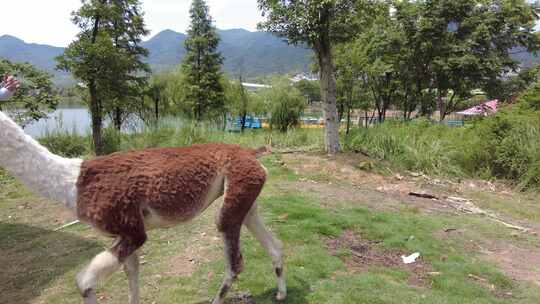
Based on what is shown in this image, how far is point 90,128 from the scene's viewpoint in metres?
12.2

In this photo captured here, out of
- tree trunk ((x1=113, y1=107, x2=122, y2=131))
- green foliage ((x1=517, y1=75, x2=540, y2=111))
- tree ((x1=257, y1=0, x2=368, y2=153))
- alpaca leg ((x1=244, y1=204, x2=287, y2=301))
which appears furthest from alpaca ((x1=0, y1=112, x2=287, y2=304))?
tree trunk ((x1=113, y1=107, x2=122, y2=131))

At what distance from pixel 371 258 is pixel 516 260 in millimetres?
1719

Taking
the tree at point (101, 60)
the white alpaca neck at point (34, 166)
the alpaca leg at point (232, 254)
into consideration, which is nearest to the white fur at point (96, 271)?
the white alpaca neck at point (34, 166)

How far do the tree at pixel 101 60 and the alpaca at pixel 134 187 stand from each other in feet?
29.2

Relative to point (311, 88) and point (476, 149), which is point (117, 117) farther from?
point (311, 88)

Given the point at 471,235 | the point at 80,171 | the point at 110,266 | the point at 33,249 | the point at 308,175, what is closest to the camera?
the point at 110,266

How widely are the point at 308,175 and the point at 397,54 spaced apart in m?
12.8

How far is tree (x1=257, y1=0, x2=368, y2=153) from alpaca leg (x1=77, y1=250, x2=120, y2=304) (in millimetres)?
7711

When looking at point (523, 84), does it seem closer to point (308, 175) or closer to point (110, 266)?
point (308, 175)

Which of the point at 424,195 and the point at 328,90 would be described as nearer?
the point at 424,195

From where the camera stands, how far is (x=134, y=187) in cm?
250

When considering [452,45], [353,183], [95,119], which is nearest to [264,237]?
[353,183]

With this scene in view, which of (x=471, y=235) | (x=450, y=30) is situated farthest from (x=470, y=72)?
(x=471, y=235)

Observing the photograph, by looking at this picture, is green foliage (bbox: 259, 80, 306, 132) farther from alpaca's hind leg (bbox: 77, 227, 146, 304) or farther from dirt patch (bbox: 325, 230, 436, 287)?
alpaca's hind leg (bbox: 77, 227, 146, 304)
